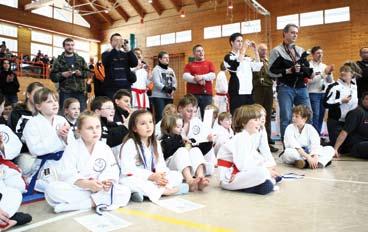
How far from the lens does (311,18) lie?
15.8 metres

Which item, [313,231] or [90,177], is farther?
[90,177]

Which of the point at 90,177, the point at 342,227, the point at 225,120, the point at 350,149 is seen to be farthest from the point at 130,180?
the point at 350,149

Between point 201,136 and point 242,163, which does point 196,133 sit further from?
point 242,163

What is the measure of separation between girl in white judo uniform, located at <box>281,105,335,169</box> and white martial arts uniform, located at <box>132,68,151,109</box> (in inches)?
126

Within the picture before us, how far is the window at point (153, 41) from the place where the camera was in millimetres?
21672

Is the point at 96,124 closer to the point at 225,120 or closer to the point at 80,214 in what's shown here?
the point at 80,214

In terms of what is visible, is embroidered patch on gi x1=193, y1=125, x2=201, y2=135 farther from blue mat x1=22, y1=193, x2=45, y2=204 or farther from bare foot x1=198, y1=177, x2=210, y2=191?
blue mat x1=22, y1=193, x2=45, y2=204

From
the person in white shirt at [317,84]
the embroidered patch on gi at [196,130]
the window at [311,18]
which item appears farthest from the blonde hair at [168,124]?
the window at [311,18]

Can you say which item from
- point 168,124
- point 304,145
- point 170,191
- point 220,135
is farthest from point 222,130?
point 170,191

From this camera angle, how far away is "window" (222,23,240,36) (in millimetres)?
17997

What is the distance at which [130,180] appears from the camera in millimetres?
2992

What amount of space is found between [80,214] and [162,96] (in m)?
3.92

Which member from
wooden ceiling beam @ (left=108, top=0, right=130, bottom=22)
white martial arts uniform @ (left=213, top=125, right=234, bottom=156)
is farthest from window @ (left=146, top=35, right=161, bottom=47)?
white martial arts uniform @ (left=213, top=125, right=234, bottom=156)

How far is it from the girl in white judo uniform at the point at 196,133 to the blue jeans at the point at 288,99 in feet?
5.47
